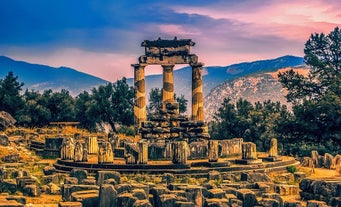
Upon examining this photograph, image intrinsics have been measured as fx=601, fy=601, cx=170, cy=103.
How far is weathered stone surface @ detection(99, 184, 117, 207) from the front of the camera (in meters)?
16.5

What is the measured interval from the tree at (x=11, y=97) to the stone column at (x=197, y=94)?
1322 cm

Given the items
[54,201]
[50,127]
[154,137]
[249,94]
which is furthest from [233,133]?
[249,94]

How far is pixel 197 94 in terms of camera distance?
4506cm

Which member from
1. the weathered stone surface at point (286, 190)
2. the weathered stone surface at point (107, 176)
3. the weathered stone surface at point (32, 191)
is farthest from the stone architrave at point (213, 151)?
the weathered stone surface at point (32, 191)

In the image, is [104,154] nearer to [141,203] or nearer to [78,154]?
[78,154]

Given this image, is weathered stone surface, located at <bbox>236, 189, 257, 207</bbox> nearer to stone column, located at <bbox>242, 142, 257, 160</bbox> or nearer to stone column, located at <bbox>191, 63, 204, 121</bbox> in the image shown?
stone column, located at <bbox>242, 142, 257, 160</bbox>

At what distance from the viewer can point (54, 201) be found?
19703 mm

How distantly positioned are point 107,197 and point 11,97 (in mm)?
31743

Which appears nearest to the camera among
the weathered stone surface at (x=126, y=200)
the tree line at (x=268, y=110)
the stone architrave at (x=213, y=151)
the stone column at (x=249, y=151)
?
the weathered stone surface at (x=126, y=200)

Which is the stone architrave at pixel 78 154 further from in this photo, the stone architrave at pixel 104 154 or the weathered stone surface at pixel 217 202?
the weathered stone surface at pixel 217 202

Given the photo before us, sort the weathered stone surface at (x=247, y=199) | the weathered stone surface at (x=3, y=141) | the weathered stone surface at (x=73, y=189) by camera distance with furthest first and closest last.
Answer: the weathered stone surface at (x=3, y=141), the weathered stone surface at (x=73, y=189), the weathered stone surface at (x=247, y=199)

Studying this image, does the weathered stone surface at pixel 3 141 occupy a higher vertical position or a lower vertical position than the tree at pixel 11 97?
lower

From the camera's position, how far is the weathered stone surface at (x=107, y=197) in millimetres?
16469

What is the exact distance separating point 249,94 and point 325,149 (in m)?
89.9
